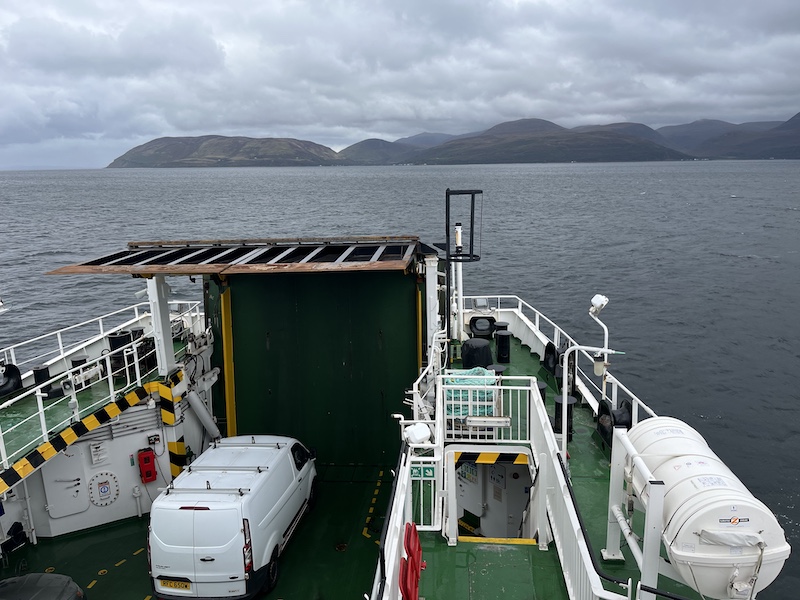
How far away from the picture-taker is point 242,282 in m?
14.1

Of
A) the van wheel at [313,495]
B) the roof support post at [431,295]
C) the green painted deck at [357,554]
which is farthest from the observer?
the roof support post at [431,295]

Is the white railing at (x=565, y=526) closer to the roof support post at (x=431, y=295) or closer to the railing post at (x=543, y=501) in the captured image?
the railing post at (x=543, y=501)

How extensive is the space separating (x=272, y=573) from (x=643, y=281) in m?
39.1

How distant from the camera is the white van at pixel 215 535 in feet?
29.3

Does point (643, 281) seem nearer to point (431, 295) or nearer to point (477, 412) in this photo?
point (431, 295)

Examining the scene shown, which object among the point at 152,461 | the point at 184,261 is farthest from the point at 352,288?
the point at 152,461

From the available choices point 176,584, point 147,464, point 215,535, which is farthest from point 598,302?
point 147,464

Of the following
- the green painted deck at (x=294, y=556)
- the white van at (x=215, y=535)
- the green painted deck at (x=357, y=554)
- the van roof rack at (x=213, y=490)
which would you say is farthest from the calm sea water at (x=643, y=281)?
the van roof rack at (x=213, y=490)

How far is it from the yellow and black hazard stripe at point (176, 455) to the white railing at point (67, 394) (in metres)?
1.49

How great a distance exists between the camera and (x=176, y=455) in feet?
41.6

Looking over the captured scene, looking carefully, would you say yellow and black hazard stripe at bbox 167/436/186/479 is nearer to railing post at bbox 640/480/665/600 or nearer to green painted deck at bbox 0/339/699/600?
green painted deck at bbox 0/339/699/600

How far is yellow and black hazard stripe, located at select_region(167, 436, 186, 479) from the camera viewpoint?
12.6m

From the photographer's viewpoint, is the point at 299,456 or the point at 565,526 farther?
the point at 299,456

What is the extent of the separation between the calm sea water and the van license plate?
13.8m
